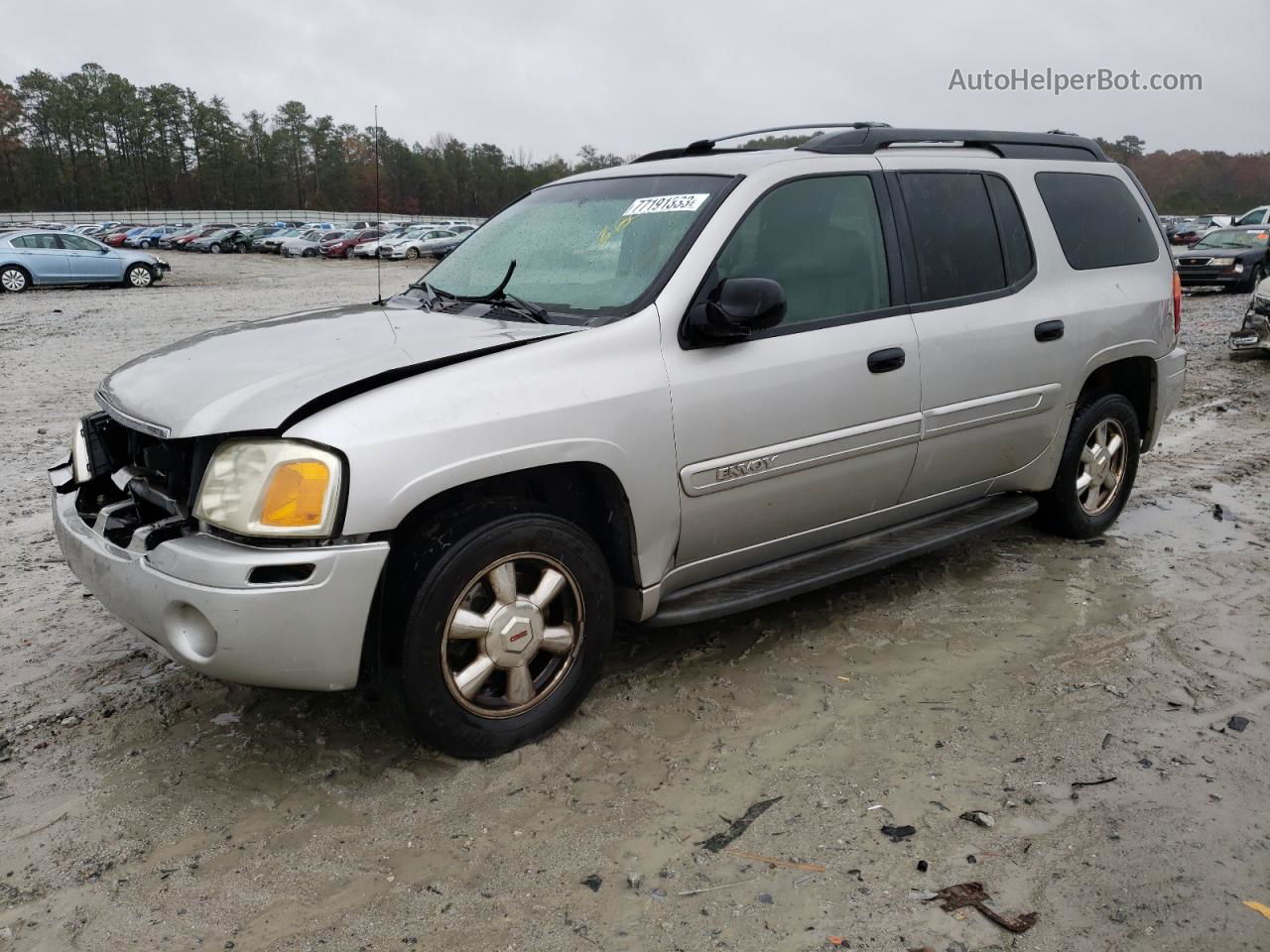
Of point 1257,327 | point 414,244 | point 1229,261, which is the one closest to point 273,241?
point 414,244

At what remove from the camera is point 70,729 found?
3426 mm

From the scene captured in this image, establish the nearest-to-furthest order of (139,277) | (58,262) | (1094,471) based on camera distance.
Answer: (1094,471) < (58,262) < (139,277)

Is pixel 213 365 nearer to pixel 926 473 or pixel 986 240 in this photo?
pixel 926 473

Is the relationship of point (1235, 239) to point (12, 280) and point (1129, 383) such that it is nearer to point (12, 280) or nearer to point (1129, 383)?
point (1129, 383)

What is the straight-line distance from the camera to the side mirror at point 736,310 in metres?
3.28

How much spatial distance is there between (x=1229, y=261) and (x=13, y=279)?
87.7ft

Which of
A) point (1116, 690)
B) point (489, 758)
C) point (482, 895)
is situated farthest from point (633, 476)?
point (1116, 690)

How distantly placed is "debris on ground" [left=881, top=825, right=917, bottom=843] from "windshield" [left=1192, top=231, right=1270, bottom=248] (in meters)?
21.8

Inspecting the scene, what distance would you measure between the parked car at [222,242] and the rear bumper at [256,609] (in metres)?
52.5

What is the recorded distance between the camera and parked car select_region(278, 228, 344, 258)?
153 ft

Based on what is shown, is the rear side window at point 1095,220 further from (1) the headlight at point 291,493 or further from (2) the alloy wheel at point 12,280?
(2) the alloy wheel at point 12,280

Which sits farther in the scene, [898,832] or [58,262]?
[58,262]

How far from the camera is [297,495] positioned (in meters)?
2.72

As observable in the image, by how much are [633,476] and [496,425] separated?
0.53 m
